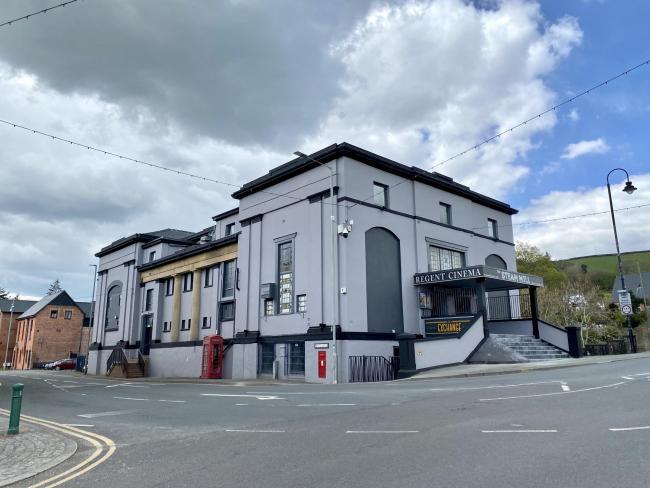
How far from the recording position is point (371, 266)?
26.5 m

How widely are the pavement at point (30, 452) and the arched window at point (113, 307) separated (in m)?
39.4

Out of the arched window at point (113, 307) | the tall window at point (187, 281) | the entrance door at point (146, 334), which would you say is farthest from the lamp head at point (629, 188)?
the arched window at point (113, 307)

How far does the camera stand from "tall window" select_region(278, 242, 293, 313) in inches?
1107

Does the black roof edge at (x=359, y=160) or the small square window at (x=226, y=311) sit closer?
the black roof edge at (x=359, y=160)

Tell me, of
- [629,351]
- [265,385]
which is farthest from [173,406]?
[629,351]

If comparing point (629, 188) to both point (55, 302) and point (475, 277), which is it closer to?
point (475, 277)

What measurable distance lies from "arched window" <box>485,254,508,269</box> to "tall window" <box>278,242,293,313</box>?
14413mm

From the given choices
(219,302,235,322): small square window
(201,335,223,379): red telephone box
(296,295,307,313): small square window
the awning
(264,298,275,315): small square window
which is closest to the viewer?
the awning

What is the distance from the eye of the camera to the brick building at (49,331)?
241ft

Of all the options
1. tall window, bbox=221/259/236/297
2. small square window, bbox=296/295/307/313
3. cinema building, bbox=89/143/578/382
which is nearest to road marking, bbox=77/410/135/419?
cinema building, bbox=89/143/578/382

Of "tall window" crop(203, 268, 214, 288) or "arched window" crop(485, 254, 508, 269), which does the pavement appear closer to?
"tall window" crop(203, 268, 214, 288)

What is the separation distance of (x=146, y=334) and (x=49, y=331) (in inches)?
1557

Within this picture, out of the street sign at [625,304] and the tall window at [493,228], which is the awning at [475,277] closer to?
the street sign at [625,304]

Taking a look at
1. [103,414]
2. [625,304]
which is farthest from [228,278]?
[625,304]
